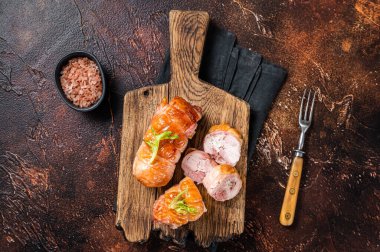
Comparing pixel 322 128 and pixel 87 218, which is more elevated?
pixel 322 128

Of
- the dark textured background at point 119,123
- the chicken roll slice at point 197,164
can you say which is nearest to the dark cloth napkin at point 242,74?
the dark textured background at point 119,123

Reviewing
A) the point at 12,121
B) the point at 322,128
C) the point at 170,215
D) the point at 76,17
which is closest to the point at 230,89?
the point at 322,128

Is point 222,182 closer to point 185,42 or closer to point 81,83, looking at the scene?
point 185,42

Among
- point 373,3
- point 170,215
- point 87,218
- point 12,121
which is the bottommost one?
point 87,218

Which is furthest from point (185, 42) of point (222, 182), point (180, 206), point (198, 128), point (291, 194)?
point (291, 194)

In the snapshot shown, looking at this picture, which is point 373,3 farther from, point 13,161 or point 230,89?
point 13,161

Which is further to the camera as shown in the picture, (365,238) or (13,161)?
(13,161)
